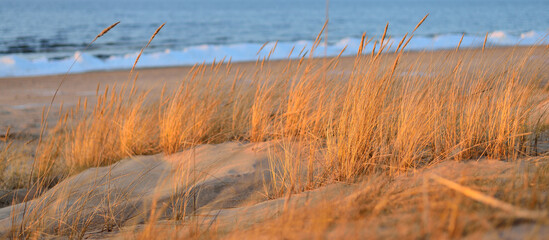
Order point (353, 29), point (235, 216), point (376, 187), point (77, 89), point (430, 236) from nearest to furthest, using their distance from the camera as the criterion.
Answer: point (430, 236) → point (376, 187) → point (235, 216) → point (77, 89) → point (353, 29)

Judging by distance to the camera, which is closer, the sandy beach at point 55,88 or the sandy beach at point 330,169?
the sandy beach at point 330,169

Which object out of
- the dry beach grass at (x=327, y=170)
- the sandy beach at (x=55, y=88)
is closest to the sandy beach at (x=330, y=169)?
the dry beach grass at (x=327, y=170)

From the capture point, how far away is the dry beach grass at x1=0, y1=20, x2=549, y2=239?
135 cm

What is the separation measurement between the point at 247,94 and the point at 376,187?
2.41 metres

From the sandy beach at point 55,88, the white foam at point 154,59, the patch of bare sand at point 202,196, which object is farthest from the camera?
the white foam at point 154,59

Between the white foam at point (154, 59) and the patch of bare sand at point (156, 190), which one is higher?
the patch of bare sand at point (156, 190)

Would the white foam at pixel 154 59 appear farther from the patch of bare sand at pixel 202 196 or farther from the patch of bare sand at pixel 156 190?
the patch of bare sand at pixel 202 196

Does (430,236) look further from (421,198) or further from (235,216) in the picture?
(235,216)

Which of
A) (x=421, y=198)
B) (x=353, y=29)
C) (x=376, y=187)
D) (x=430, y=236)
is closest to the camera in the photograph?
(x=430, y=236)

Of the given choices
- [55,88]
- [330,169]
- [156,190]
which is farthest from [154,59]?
[156,190]

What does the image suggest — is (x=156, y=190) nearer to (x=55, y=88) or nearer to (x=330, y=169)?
(x=330, y=169)

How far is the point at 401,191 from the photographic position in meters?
1.67

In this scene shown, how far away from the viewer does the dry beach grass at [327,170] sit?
1.35 meters

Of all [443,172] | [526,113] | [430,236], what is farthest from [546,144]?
[430,236]
